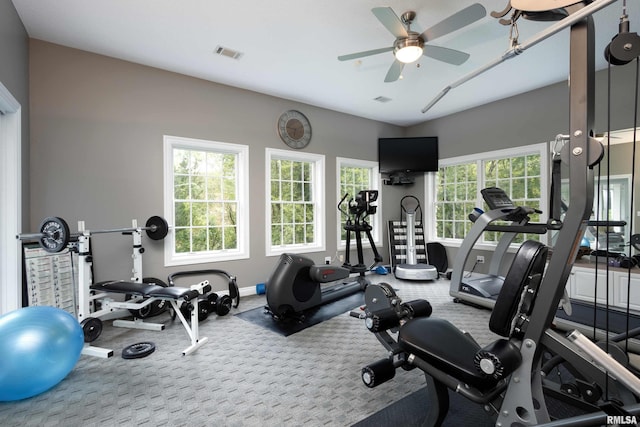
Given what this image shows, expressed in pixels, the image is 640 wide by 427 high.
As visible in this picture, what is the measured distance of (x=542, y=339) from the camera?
1315 mm

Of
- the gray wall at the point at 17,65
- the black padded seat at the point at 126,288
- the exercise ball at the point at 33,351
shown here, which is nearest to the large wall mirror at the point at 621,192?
the black padded seat at the point at 126,288

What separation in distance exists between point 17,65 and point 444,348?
4127 mm

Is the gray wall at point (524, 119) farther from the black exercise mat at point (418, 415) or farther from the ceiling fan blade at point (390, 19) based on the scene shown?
the black exercise mat at point (418, 415)

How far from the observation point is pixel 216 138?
13.9 ft

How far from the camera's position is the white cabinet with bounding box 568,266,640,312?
136 inches

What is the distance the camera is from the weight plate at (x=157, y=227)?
3648 millimetres

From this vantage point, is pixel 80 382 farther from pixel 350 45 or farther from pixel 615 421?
pixel 350 45

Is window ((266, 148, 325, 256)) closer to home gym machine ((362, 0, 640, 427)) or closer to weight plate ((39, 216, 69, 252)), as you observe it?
weight plate ((39, 216, 69, 252))

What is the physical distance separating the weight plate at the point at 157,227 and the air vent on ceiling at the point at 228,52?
2.07m

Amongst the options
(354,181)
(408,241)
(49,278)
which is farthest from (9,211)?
(408,241)

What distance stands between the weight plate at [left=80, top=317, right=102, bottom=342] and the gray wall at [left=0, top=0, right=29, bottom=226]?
48.1 inches

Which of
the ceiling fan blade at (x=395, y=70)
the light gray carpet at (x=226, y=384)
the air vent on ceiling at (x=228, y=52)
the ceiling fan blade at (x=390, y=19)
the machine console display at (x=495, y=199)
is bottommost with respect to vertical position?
the light gray carpet at (x=226, y=384)

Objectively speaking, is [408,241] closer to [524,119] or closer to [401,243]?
[401,243]

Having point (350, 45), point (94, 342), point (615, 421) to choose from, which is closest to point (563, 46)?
point (350, 45)
